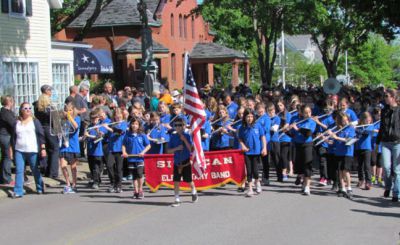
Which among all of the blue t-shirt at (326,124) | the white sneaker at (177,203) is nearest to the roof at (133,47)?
the blue t-shirt at (326,124)

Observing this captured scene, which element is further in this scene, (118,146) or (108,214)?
(118,146)

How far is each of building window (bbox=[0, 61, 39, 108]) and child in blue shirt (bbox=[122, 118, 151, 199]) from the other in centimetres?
853

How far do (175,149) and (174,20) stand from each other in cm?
3569

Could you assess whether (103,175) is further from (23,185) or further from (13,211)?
(13,211)

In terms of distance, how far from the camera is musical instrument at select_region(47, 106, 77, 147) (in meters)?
13.8

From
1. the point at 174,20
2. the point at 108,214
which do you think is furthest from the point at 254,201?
the point at 174,20

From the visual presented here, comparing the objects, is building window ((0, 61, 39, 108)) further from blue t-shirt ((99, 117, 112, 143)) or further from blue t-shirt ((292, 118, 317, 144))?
blue t-shirt ((292, 118, 317, 144))

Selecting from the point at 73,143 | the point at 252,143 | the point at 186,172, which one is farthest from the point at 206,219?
the point at 73,143

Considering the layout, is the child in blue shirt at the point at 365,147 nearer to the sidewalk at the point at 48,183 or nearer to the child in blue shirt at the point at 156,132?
the child in blue shirt at the point at 156,132

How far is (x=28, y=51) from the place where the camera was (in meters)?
22.0

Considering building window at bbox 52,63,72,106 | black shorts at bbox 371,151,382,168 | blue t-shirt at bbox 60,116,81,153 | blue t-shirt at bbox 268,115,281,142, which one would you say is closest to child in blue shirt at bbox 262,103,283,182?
blue t-shirt at bbox 268,115,281,142

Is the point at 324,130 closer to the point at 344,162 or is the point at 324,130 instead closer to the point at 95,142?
the point at 344,162

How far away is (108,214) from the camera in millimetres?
10883

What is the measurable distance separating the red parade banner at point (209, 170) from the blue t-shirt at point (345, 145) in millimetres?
1808
